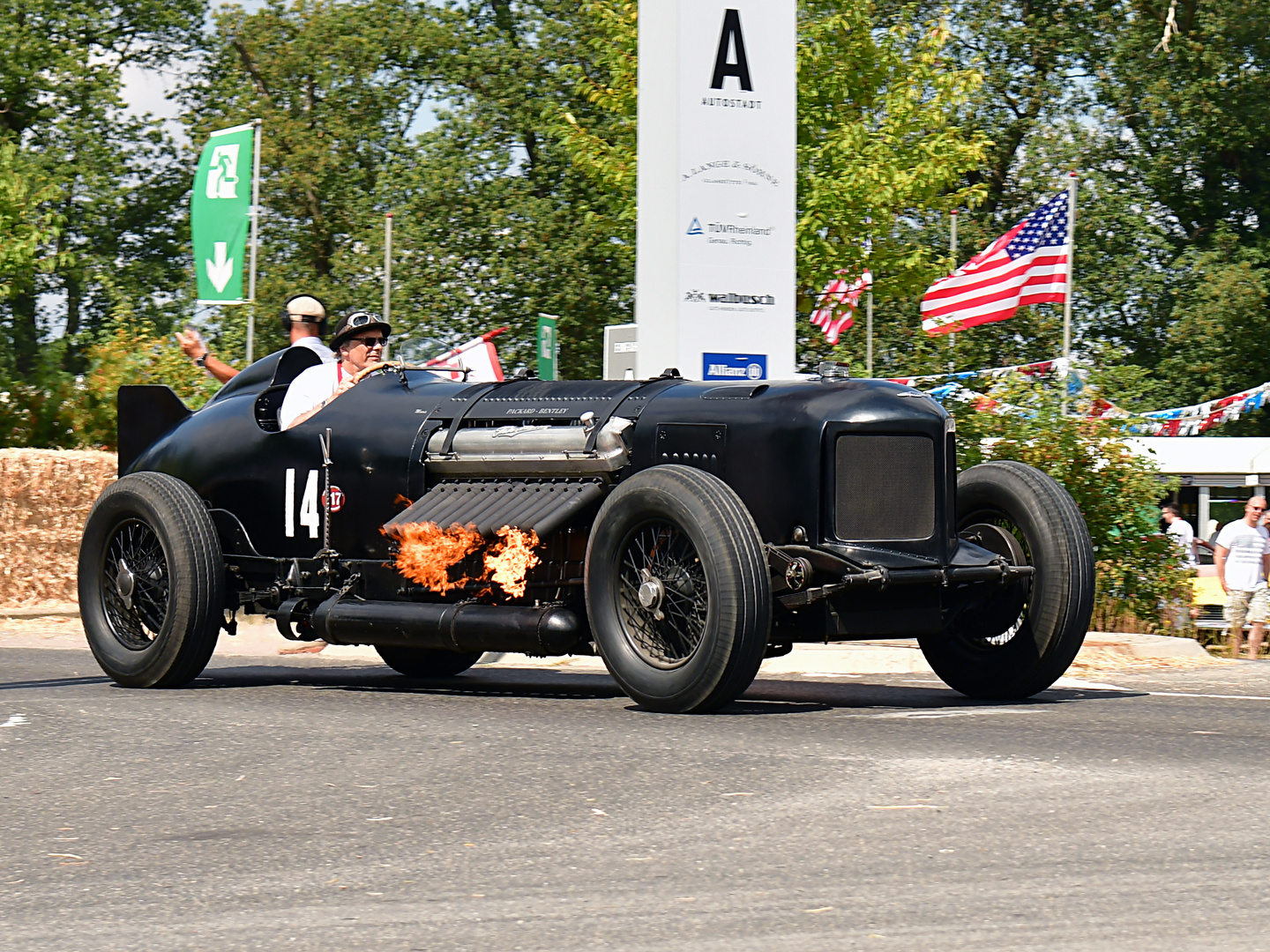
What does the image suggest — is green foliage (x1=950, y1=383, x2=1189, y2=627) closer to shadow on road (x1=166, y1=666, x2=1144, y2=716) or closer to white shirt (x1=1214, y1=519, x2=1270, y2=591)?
white shirt (x1=1214, y1=519, x2=1270, y2=591)

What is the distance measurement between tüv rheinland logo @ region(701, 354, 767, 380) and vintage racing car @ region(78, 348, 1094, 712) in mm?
3068

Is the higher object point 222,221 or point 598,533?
point 222,221

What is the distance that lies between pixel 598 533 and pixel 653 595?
0.41 meters

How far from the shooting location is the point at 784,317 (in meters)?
12.5

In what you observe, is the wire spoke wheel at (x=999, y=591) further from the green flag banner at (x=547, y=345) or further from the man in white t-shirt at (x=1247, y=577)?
the man in white t-shirt at (x=1247, y=577)

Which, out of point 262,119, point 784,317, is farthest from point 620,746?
point 262,119

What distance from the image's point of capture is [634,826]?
512cm

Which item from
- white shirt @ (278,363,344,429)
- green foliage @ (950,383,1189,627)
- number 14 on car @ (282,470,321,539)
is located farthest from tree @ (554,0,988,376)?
number 14 on car @ (282,470,321,539)

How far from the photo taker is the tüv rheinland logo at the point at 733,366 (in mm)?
12008

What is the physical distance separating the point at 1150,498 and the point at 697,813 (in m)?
9.37

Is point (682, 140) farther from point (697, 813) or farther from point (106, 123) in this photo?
point (106, 123)


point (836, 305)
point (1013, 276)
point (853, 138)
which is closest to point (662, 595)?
point (1013, 276)

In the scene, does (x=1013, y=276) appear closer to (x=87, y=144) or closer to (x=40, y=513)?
(x=40, y=513)

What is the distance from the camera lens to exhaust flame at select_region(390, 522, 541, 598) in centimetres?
812
